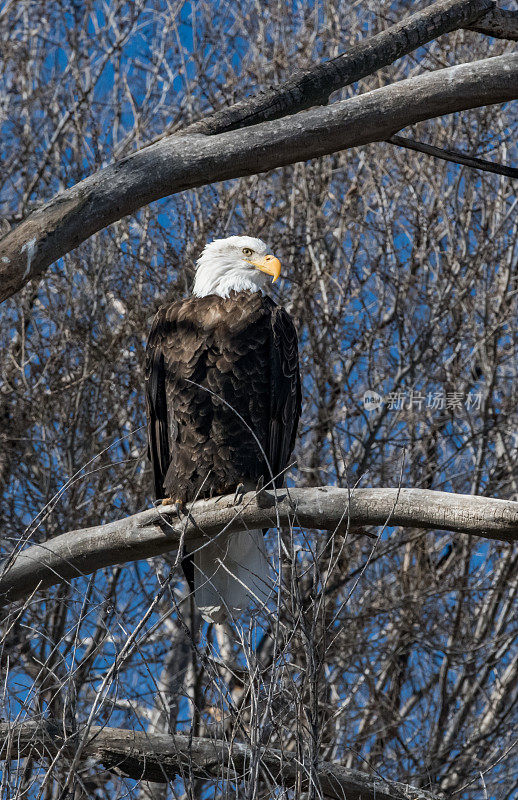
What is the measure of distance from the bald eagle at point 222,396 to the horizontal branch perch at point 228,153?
1461 mm

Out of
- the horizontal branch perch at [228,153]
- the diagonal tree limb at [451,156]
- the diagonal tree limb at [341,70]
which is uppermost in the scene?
the diagonal tree limb at [341,70]

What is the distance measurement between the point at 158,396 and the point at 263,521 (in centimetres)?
166

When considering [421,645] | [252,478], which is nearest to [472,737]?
[421,645]

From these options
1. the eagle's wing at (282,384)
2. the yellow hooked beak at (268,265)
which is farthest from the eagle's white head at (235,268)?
the eagle's wing at (282,384)

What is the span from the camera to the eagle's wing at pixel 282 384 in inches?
188

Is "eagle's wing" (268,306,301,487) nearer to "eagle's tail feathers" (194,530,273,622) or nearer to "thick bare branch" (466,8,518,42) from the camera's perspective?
"eagle's tail feathers" (194,530,273,622)

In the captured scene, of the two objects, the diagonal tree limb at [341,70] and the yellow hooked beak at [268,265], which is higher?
the yellow hooked beak at [268,265]

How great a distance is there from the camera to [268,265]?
198 inches

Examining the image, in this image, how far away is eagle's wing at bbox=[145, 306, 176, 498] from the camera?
4.83 m

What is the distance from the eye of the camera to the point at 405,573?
23.7 ft

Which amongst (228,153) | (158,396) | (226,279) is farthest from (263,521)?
(226,279)

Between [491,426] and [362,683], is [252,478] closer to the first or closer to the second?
[362,683]

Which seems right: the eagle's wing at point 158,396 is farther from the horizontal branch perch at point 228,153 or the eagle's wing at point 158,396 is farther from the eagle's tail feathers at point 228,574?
the horizontal branch perch at point 228,153

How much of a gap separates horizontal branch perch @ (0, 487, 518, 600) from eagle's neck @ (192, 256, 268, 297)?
1.43 metres
